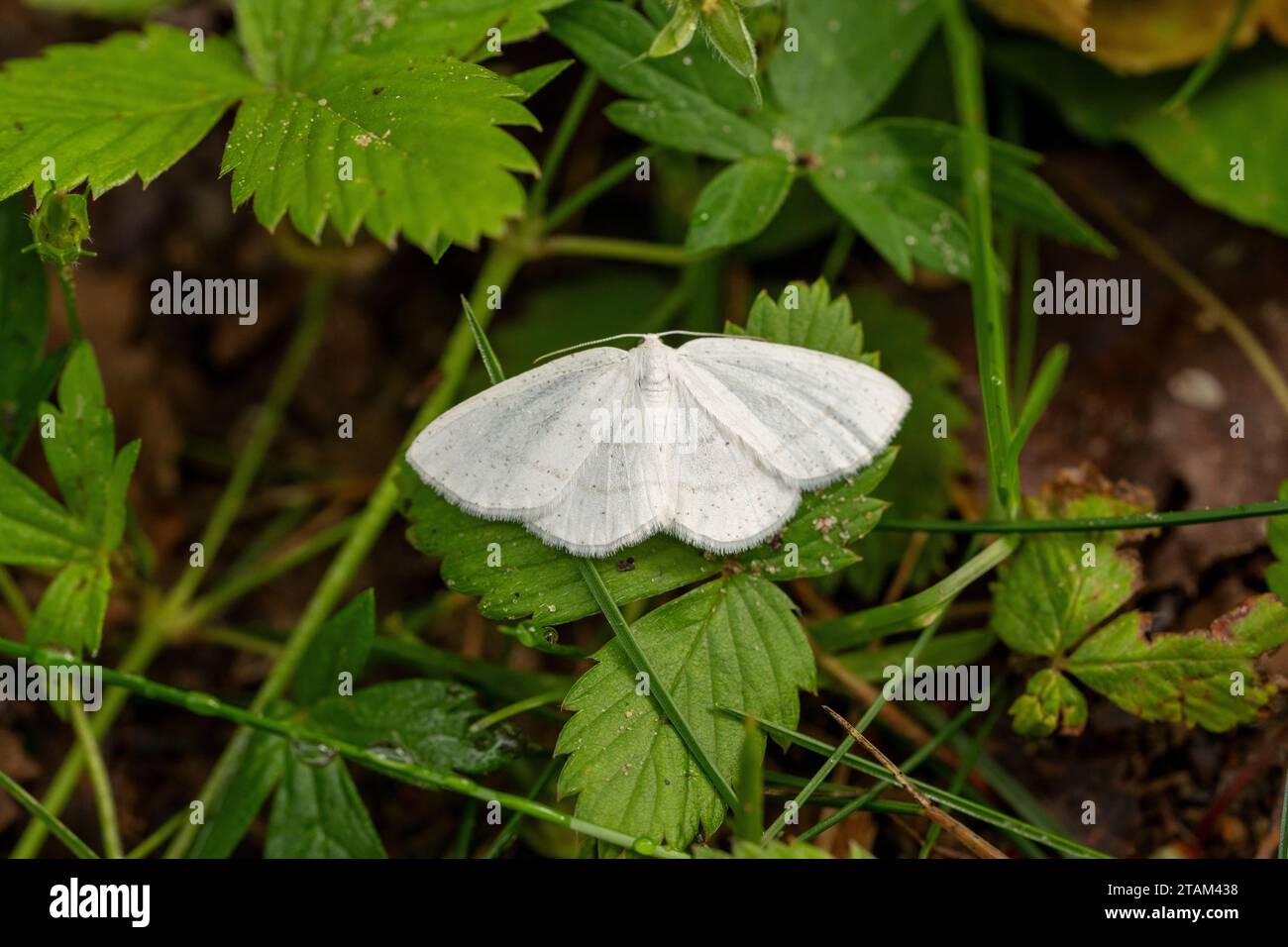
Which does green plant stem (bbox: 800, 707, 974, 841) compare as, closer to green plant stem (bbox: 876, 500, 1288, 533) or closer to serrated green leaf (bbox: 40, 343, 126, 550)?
green plant stem (bbox: 876, 500, 1288, 533)

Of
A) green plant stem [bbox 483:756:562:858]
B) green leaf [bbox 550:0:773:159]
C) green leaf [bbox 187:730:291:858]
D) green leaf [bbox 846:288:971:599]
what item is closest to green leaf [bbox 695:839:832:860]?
green plant stem [bbox 483:756:562:858]

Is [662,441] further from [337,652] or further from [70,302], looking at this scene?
[70,302]

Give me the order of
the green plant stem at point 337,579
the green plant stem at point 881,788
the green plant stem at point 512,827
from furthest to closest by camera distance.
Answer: the green plant stem at point 337,579 < the green plant stem at point 512,827 < the green plant stem at point 881,788

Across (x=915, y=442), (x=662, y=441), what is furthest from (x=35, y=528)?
(x=915, y=442)

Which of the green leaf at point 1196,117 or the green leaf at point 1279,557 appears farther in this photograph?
the green leaf at point 1196,117

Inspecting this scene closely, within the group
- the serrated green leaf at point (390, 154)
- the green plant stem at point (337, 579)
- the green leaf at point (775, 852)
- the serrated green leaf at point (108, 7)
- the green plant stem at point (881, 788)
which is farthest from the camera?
the serrated green leaf at point (108, 7)

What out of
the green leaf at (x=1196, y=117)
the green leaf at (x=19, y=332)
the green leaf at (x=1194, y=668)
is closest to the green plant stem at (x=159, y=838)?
the green leaf at (x=19, y=332)

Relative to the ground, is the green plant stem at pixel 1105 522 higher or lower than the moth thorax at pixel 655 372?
lower

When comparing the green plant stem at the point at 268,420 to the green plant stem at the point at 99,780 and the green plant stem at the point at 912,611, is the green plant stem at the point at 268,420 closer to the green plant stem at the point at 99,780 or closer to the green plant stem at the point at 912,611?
the green plant stem at the point at 99,780
